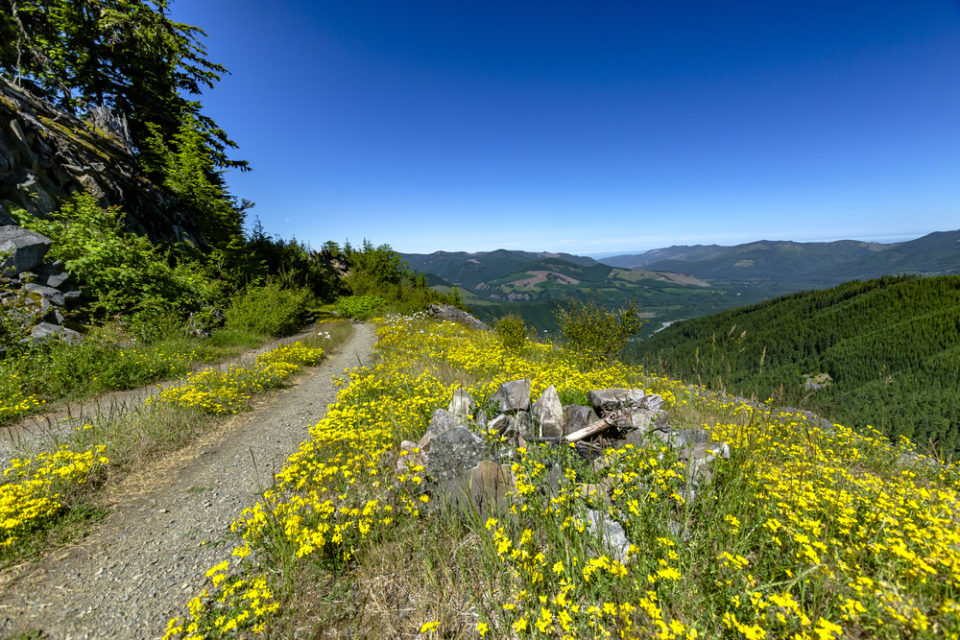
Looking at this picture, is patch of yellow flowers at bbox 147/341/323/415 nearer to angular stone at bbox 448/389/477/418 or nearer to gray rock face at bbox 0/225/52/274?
angular stone at bbox 448/389/477/418

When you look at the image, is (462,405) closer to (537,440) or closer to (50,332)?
(537,440)

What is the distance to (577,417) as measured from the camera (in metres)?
5.32

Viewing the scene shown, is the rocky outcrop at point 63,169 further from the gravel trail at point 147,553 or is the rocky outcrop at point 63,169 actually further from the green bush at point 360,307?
the gravel trail at point 147,553

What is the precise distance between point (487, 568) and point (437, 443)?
1.55 meters

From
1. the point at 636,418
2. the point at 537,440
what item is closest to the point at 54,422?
the point at 537,440

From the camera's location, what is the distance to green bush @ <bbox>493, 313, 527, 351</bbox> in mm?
11797

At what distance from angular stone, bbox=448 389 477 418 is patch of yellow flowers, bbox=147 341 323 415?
5.40m

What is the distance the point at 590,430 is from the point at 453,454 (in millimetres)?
2198

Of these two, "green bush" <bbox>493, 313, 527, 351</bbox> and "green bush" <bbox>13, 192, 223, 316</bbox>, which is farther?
"green bush" <bbox>493, 313, 527, 351</bbox>

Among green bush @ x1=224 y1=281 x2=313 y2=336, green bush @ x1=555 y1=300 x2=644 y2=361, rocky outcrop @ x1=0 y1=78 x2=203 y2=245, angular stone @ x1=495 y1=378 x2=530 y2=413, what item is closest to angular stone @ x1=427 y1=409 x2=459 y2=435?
angular stone @ x1=495 y1=378 x2=530 y2=413

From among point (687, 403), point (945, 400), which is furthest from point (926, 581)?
point (945, 400)

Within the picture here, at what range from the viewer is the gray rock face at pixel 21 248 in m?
9.16

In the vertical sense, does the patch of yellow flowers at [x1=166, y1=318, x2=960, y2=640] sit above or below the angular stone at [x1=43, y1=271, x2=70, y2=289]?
below

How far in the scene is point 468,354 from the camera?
32.9ft
